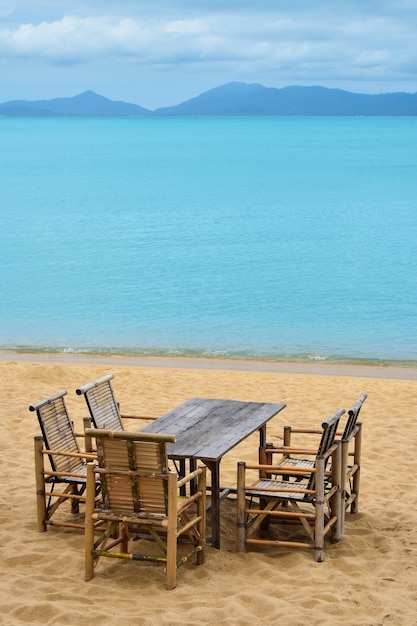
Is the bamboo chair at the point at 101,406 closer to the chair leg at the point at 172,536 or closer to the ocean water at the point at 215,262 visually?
the chair leg at the point at 172,536

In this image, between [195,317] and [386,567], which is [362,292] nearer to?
[195,317]

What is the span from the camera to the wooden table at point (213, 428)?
6.42 meters

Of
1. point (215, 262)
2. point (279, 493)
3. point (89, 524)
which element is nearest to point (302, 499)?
point (279, 493)

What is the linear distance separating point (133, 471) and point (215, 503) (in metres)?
0.93

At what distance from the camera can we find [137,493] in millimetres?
5918

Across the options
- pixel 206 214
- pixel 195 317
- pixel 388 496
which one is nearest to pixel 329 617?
pixel 388 496

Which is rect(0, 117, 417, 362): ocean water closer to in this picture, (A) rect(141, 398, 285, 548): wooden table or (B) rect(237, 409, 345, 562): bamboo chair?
(A) rect(141, 398, 285, 548): wooden table

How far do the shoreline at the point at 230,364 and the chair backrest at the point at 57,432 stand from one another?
8.37m

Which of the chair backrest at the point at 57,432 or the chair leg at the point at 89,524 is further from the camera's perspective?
the chair backrest at the point at 57,432

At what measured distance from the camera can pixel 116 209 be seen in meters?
52.0

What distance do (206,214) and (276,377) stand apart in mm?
34707

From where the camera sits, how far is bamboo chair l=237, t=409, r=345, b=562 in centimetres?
638

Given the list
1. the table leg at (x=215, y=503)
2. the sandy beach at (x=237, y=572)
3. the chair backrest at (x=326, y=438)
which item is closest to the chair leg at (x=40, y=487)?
the sandy beach at (x=237, y=572)

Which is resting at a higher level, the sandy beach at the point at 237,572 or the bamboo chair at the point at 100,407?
the bamboo chair at the point at 100,407
